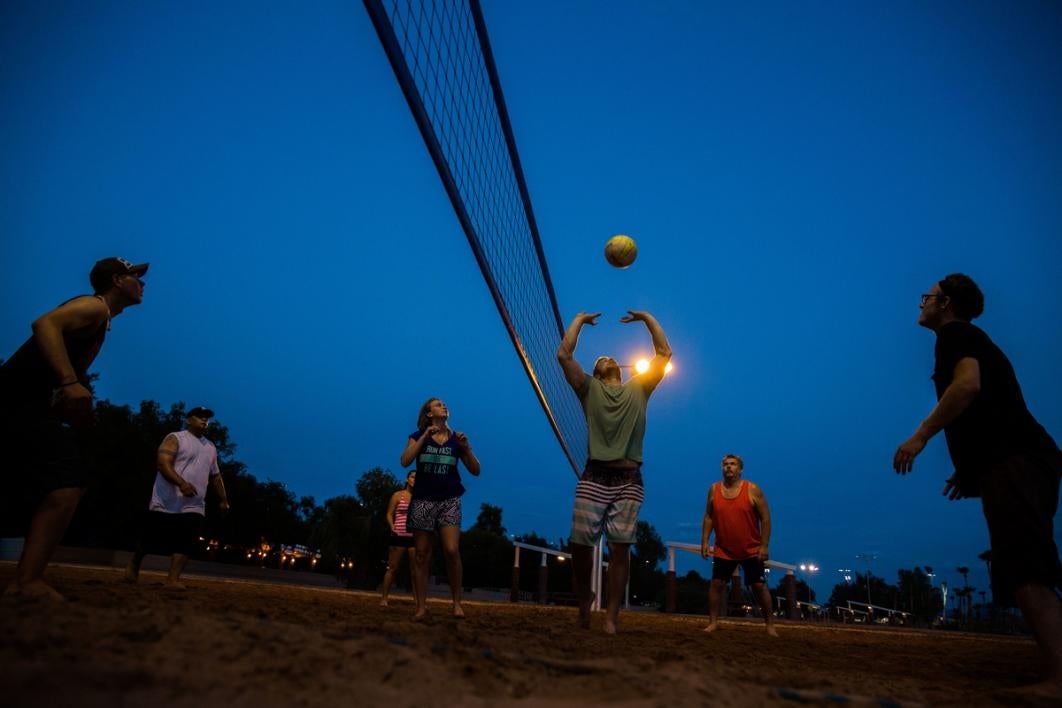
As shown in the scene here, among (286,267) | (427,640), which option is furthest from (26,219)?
(427,640)

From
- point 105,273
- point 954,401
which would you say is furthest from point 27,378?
point 954,401

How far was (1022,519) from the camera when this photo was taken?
2.43 m

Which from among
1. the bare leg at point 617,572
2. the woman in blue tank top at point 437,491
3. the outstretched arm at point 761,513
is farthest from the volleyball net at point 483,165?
the outstretched arm at point 761,513

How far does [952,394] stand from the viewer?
259 cm

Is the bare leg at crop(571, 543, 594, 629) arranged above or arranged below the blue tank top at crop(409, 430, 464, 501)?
below

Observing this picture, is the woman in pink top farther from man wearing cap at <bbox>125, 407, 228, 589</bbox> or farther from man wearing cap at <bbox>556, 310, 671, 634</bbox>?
man wearing cap at <bbox>556, 310, 671, 634</bbox>

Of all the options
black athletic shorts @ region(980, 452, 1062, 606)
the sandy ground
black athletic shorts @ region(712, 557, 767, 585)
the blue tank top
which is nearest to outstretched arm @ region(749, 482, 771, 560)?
black athletic shorts @ region(712, 557, 767, 585)

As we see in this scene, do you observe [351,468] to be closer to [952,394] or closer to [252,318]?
[252,318]

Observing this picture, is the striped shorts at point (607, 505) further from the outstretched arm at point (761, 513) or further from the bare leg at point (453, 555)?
the outstretched arm at point (761, 513)

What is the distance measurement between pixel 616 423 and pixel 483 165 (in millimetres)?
4100

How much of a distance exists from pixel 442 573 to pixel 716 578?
44431 millimetres

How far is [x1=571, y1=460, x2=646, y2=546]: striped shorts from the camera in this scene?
406 cm

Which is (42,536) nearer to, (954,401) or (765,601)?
(954,401)

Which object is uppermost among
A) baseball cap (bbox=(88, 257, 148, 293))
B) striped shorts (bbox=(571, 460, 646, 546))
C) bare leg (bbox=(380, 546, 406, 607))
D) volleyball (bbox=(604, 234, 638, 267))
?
volleyball (bbox=(604, 234, 638, 267))
